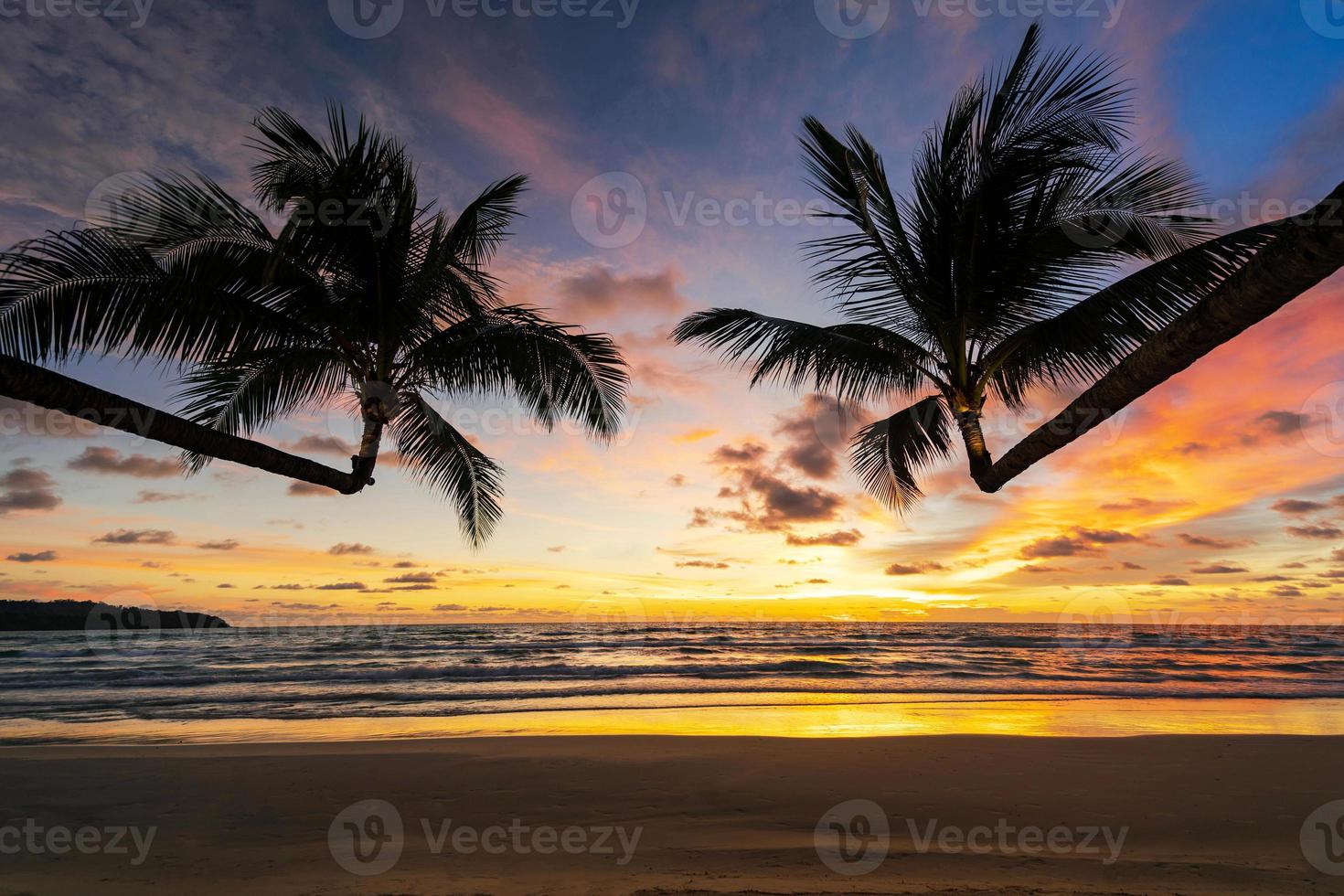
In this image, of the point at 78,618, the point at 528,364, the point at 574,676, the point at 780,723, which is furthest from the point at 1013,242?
the point at 78,618

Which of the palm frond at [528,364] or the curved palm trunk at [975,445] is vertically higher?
the palm frond at [528,364]

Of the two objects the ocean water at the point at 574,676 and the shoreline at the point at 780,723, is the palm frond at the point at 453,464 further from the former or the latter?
the ocean water at the point at 574,676

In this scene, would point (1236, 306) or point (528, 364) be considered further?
point (528, 364)

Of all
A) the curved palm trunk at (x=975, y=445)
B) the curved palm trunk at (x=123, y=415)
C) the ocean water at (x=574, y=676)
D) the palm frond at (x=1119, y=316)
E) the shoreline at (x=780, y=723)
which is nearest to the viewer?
the curved palm trunk at (x=123, y=415)

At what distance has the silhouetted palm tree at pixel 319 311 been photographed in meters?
4.40

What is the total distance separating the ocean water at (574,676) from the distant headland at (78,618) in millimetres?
30304

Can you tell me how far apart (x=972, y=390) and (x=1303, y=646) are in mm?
44476

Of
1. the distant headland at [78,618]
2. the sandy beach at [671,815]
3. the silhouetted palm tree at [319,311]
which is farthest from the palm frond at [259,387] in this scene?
the distant headland at [78,618]

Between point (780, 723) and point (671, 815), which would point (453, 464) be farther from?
point (780, 723)

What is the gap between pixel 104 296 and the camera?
14.5 ft

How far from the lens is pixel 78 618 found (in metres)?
60.3

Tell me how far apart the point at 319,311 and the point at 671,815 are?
5.85 metres

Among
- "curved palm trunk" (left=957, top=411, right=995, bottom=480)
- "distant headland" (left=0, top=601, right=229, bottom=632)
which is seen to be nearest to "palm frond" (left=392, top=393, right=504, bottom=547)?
"curved palm trunk" (left=957, top=411, right=995, bottom=480)

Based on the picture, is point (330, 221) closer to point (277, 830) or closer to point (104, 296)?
point (104, 296)
